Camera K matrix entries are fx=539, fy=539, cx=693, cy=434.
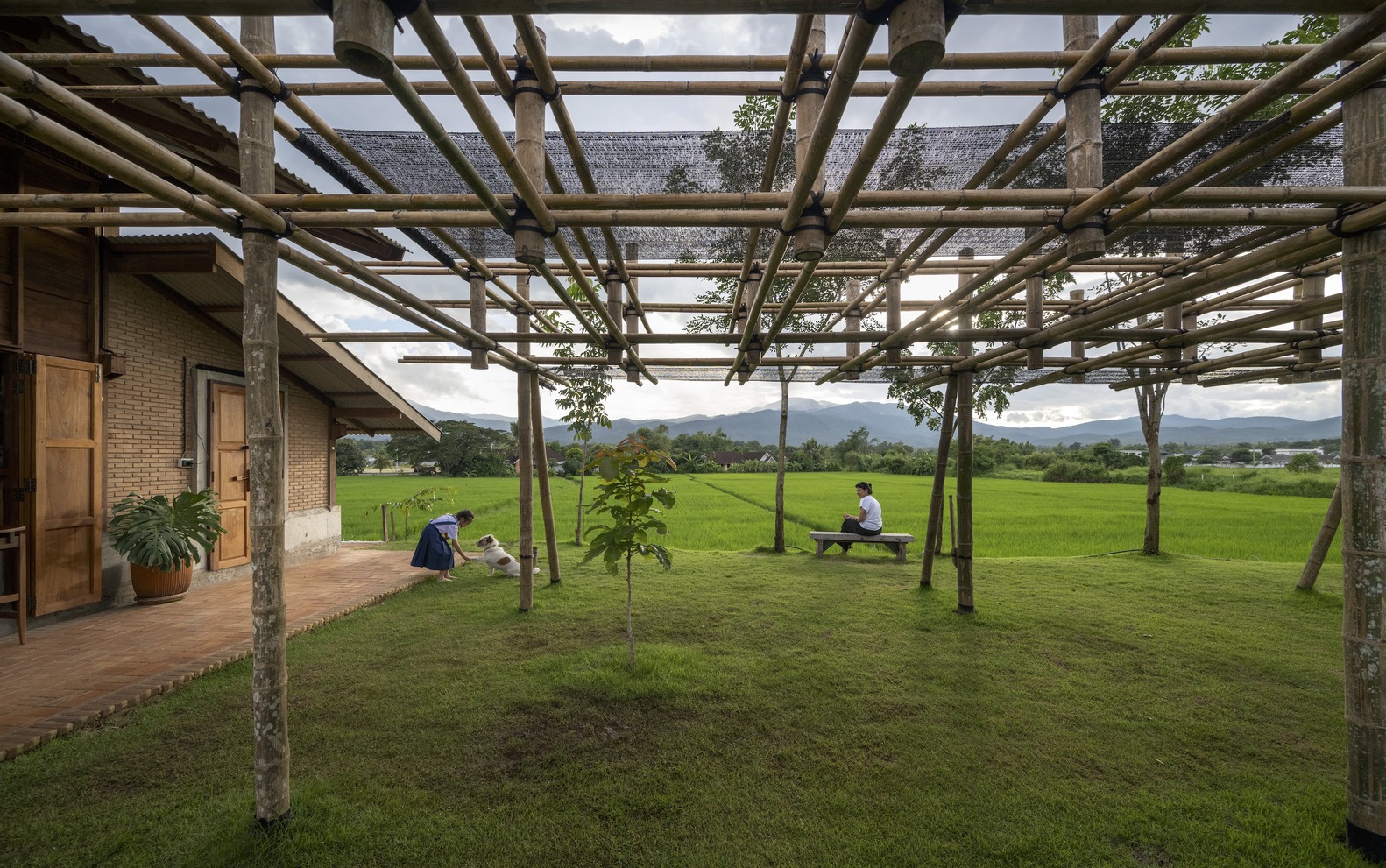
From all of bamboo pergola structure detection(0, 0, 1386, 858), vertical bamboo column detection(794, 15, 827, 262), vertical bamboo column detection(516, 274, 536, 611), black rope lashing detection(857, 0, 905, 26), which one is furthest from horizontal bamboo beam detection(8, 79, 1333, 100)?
vertical bamboo column detection(516, 274, 536, 611)

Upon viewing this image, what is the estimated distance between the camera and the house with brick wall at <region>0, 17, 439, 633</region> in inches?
221

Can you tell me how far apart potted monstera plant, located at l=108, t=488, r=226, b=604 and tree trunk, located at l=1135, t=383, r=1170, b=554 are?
15011mm

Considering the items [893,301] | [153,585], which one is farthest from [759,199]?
[153,585]

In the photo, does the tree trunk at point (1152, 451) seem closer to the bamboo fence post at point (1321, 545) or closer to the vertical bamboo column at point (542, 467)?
the bamboo fence post at point (1321, 545)

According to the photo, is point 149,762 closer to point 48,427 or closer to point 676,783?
point 676,783

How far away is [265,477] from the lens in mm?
2891

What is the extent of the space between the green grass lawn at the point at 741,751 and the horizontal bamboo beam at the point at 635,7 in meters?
A: 3.64

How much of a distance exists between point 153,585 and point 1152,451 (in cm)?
1654

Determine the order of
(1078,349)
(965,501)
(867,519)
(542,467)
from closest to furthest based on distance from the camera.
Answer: (1078,349)
(965,501)
(542,467)
(867,519)

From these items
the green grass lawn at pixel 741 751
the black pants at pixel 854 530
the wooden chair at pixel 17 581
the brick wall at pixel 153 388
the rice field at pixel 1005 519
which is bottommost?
the rice field at pixel 1005 519

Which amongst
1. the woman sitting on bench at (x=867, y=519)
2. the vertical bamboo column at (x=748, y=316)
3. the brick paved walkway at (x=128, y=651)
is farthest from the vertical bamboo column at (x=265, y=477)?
the woman sitting on bench at (x=867, y=519)

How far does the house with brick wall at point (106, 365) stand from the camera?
5617 mm

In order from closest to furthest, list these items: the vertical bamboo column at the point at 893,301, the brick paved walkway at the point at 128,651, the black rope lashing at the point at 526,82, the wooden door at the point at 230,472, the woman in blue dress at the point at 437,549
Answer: the black rope lashing at the point at 526,82 → the brick paved walkway at the point at 128,651 → the vertical bamboo column at the point at 893,301 → the wooden door at the point at 230,472 → the woman in blue dress at the point at 437,549

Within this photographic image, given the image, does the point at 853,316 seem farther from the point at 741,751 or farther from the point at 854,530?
the point at 854,530
